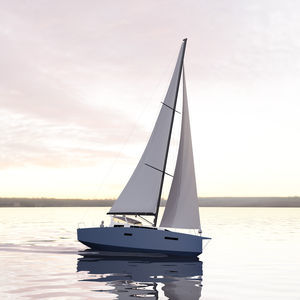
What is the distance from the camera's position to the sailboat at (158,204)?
2853 cm

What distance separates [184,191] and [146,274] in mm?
7054

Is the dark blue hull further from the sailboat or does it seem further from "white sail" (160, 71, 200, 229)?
"white sail" (160, 71, 200, 229)

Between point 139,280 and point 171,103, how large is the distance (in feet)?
41.0

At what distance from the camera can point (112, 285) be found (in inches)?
808

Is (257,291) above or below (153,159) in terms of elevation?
below

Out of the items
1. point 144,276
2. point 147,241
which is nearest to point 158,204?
point 147,241

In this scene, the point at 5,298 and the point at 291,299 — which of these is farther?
the point at 291,299

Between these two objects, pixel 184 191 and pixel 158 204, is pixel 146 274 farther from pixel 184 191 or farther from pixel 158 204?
pixel 184 191

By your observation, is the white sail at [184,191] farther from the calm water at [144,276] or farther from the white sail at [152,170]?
the calm water at [144,276]

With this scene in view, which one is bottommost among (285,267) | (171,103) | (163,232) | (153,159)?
(285,267)

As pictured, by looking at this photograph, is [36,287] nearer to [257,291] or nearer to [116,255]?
[257,291]

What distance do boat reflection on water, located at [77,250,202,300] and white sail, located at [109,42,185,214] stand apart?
313cm

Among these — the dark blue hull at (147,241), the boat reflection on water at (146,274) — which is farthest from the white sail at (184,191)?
the boat reflection on water at (146,274)

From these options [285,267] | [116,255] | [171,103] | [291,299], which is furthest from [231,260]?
[291,299]
